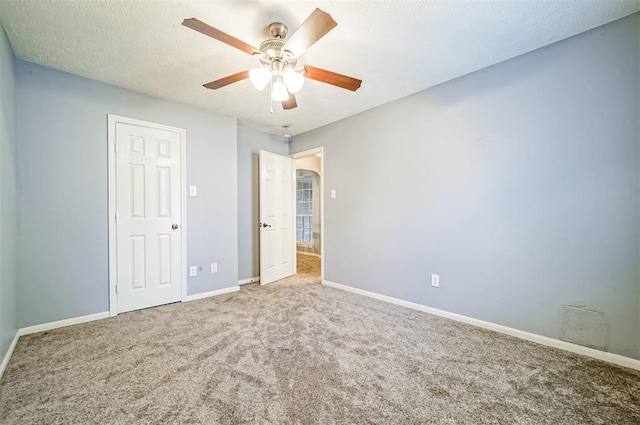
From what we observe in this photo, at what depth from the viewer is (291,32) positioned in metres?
2.01

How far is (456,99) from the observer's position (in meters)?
2.71

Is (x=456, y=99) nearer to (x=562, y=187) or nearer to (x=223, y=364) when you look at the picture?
(x=562, y=187)

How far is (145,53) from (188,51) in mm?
380

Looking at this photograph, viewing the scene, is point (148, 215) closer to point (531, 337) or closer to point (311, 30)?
point (311, 30)

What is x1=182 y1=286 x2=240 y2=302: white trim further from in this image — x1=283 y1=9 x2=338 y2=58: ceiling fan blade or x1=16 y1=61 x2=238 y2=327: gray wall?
x1=283 y1=9 x2=338 y2=58: ceiling fan blade

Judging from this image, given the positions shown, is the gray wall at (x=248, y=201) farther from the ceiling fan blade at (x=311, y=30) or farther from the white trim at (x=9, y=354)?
the ceiling fan blade at (x=311, y=30)

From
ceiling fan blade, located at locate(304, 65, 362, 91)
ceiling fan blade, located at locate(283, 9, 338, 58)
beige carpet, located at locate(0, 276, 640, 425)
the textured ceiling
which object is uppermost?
the textured ceiling

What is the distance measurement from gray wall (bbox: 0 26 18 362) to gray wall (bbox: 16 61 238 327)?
0.13m

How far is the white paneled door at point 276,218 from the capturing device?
406cm

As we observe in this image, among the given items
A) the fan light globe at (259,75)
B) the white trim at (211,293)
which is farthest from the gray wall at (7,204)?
the fan light globe at (259,75)

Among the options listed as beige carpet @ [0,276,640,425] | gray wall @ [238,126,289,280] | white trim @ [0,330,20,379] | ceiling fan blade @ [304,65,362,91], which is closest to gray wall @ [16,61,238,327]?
Answer: white trim @ [0,330,20,379]

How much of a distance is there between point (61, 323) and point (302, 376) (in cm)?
246

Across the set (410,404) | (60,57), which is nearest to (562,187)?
(410,404)

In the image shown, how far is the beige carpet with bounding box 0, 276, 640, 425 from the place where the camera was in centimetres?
146
